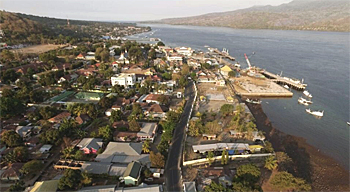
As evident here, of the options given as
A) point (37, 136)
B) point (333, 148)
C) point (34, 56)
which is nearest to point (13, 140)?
point (37, 136)

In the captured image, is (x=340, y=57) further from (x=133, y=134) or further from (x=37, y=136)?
(x=37, y=136)

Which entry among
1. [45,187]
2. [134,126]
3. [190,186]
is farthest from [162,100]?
[45,187]

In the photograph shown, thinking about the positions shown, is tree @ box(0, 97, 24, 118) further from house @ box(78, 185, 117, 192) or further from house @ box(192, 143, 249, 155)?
house @ box(192, 143, 249, 155)

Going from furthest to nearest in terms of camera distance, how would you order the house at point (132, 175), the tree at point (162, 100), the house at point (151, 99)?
the house at point (151, 99) < the tree at point (162, 100) < the house at point (132, 175)

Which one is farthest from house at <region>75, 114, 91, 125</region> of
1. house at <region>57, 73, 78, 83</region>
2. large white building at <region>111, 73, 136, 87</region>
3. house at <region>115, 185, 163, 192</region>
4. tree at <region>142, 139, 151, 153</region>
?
house at <region>57, 73, 78, 83</region>

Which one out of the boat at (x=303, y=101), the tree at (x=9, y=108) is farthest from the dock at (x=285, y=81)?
the tree at (x=9, y=108)

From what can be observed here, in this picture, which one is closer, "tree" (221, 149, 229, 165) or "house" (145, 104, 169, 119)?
"tree" (221, 149, 229, 165)

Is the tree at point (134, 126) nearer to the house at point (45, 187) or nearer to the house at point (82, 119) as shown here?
the house at point (82, 119)
